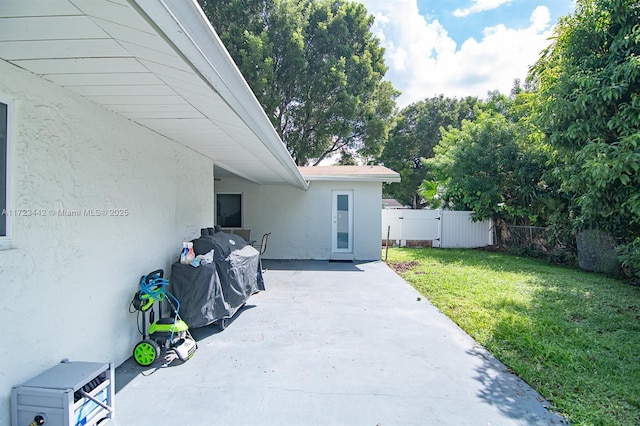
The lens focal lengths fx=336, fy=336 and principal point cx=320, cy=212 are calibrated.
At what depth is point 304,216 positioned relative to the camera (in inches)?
402

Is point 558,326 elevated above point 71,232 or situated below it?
below

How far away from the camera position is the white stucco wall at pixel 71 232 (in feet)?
7.01

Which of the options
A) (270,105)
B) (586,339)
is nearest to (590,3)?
(586,339)

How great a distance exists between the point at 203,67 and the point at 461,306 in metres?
5.14

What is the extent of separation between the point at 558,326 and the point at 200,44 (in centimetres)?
528

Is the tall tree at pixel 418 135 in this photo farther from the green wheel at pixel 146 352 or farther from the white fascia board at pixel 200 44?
the white fascia board at pixel 200 44

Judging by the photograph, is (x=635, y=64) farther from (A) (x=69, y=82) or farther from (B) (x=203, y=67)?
(A) (x=69, y=82)

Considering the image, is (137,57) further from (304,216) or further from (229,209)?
(229,209)

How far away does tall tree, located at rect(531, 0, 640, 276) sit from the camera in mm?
3885

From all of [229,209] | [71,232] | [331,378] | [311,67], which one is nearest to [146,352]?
[71,232]

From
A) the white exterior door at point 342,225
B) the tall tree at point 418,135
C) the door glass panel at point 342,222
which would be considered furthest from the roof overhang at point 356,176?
the tall tree at point 418,135

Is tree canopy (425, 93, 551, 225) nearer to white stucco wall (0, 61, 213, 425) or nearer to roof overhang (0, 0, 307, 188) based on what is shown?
roof overhang (0, 0, 307, 188)

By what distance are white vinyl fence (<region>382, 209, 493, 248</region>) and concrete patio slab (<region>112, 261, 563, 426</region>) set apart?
8.91m

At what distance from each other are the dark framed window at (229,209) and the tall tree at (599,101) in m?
8.05
